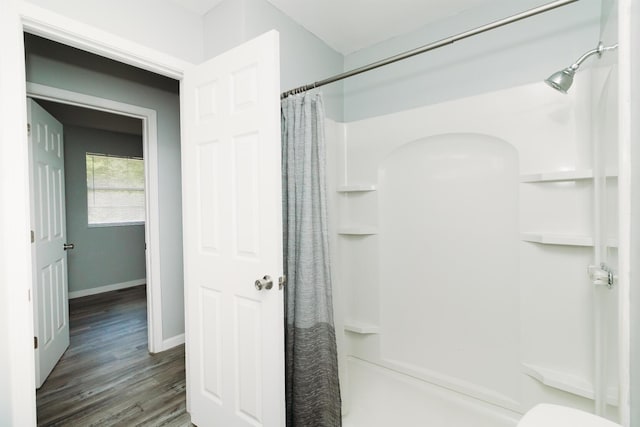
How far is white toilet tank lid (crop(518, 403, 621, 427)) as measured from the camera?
803 millimetres

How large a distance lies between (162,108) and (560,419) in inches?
125

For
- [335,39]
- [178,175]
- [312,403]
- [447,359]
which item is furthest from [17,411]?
[335,39]

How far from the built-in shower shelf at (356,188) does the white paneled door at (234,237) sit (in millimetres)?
1076

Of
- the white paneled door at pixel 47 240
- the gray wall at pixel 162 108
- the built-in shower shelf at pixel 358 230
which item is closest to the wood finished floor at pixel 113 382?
the white paneled door at pixel 47 240

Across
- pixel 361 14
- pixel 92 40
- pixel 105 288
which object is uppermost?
pixel 361 14

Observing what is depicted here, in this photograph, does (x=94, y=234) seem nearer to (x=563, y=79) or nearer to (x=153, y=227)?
(x=153, y=227)

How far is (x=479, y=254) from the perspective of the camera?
196cm

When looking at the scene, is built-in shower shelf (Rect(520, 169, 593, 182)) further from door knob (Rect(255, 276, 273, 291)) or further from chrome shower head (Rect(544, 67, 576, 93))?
door knob (Rect(255, 276, 273, 291))

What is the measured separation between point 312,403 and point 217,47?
2.05 m

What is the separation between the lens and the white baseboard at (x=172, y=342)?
105 inches

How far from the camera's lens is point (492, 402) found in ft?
6.03

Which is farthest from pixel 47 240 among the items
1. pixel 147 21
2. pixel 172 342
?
pixel 147 21

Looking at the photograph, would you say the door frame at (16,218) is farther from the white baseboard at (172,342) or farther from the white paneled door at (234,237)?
the white baseboard at (172,342)

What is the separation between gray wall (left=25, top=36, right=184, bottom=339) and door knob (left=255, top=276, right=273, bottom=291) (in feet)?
5.68
